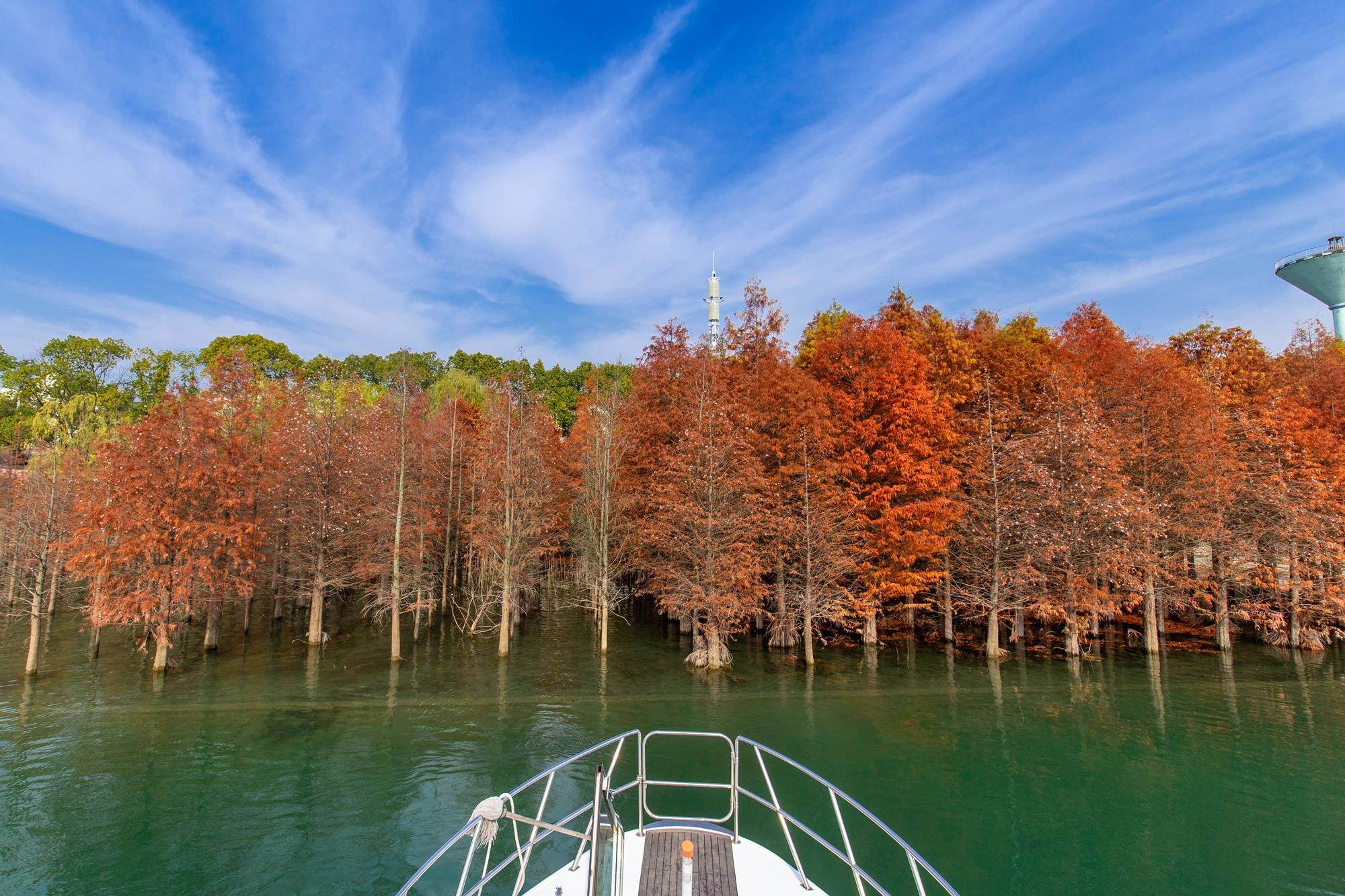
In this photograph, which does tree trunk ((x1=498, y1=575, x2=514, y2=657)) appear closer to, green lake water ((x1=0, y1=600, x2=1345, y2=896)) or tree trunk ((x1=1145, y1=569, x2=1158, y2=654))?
green lake water ((x1=0, y1=600, x2=1345, y2=896))

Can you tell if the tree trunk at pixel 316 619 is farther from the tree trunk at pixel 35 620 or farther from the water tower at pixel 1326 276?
the water tower at pixel 1326 276

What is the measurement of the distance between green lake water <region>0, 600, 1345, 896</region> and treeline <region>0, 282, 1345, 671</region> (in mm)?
2636

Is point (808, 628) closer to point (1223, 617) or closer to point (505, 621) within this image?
point (505, 621)

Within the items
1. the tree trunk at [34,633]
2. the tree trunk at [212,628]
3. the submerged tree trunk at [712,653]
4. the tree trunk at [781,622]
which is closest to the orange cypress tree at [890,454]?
the tree trunk at [781,622]

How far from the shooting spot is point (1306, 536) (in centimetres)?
2739

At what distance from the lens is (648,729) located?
19.3 metres

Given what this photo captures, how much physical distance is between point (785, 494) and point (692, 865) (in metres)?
20.9

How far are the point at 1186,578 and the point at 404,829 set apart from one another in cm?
3487

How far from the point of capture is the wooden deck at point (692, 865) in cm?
712

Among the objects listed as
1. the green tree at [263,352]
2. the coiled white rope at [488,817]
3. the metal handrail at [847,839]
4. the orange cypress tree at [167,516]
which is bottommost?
the metal handrail at [847,839]

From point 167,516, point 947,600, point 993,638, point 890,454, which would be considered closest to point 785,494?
point 890,454

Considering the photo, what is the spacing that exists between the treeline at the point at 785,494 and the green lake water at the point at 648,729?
8.65 ft

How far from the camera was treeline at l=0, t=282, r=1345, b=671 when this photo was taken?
25000mm

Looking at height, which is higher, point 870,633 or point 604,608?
point 604,608
